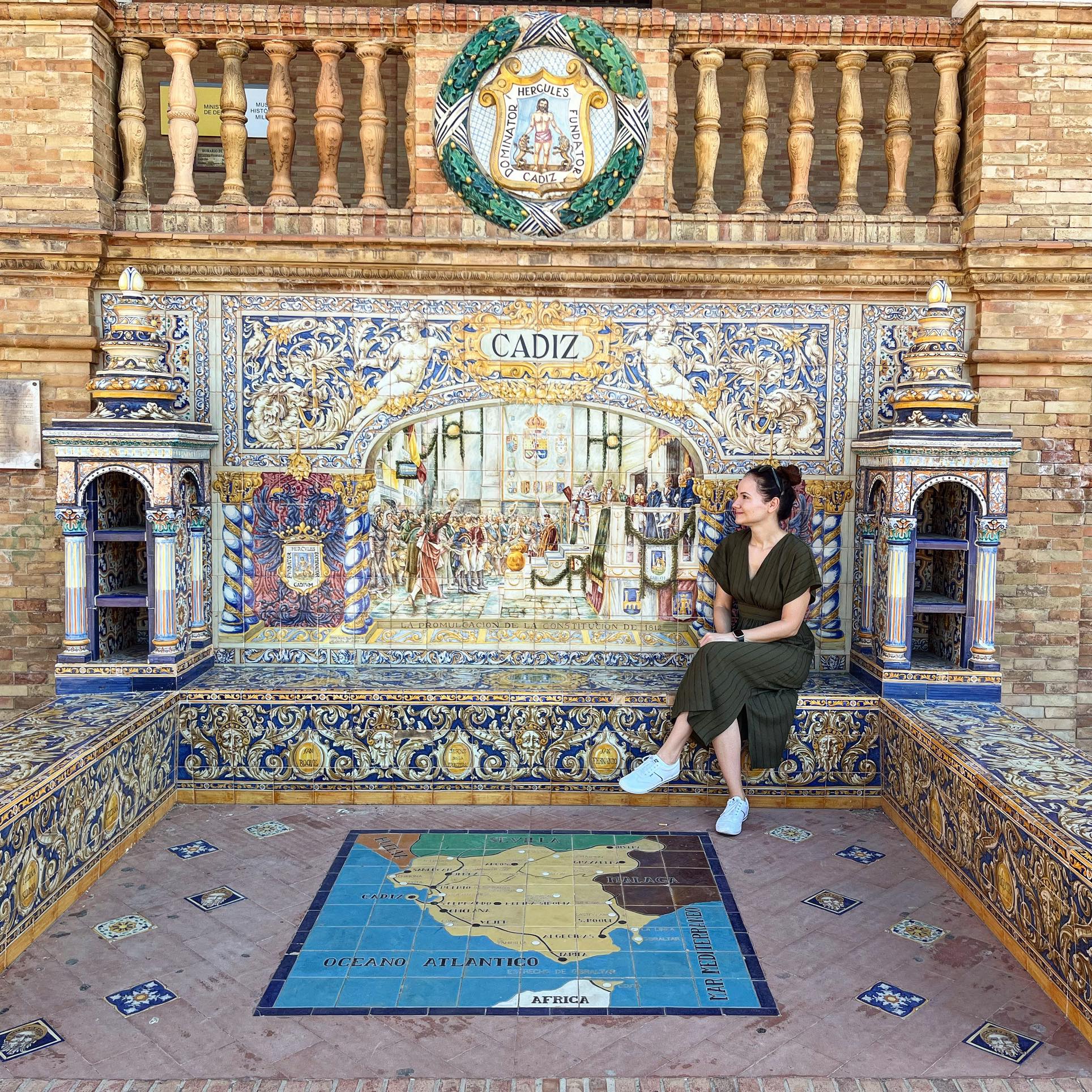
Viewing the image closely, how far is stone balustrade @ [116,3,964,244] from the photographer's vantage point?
6.21 meters

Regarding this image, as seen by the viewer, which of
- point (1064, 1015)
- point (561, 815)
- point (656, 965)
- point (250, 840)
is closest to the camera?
point (1064, 1015)

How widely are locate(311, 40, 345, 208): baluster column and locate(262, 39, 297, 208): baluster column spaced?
187mm

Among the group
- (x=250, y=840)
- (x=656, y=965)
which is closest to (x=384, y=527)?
(x=250, y=840)

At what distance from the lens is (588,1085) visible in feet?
10.5

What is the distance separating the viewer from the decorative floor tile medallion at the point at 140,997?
12.0 ft

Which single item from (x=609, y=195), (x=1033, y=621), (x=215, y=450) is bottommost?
(x=1033, y=621)

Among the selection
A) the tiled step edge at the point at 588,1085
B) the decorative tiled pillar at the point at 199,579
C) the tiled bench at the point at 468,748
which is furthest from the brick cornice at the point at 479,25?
the tiled step edge at the point at 588,1085

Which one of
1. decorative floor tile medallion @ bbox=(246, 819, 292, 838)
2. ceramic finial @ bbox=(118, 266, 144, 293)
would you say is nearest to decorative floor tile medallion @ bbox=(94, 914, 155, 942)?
decorative floor tile medallion @ bbox=(246, 819, 292, 838)

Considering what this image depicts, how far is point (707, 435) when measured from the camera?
21.5ft

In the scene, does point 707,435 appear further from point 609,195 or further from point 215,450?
point 215,450

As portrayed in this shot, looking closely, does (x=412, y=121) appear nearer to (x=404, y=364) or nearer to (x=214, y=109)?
(x=404, y=364)

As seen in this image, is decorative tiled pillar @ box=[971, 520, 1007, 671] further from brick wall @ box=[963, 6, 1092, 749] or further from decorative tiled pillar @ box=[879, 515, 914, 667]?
brick wall @ box=[963, 6, 1092, 749]

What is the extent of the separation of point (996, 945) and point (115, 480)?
5.71 meters

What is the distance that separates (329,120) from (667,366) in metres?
2.76
